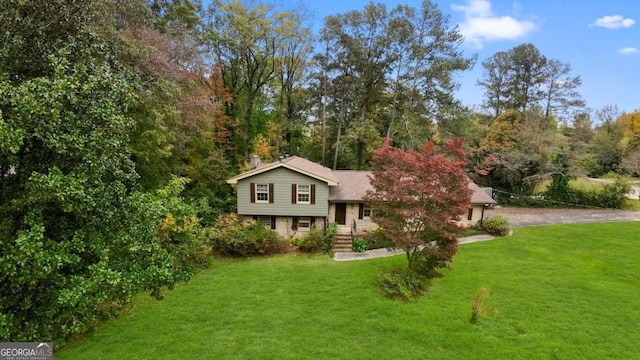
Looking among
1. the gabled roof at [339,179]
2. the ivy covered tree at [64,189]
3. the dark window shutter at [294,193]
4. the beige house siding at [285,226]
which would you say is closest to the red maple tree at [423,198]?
the gabled roof at [339,179]

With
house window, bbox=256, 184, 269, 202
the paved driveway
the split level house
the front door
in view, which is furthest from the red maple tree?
the paved driveway

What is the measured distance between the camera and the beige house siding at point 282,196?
67.3 feet

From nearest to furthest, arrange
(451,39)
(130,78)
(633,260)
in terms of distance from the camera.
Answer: (130,78)
(633,260)
(451,39)

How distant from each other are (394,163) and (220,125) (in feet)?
55.4

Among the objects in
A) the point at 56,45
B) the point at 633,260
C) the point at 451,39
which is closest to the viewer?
the point at 56,45

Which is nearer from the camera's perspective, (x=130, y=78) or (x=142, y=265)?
(x=142, y=265)

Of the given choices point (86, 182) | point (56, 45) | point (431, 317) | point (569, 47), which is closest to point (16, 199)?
point (86, 182)

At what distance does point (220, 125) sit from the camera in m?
27.1

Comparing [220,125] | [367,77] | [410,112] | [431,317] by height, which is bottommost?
[431,317]

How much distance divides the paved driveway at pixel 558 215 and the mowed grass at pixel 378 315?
21.4 ft

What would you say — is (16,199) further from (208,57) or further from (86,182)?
(208,57)

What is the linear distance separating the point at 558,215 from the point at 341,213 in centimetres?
1818

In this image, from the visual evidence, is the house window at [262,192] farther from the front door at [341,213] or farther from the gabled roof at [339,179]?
the front door at [341,213]

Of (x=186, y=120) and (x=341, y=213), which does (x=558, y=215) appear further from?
(x=186, y=120)
